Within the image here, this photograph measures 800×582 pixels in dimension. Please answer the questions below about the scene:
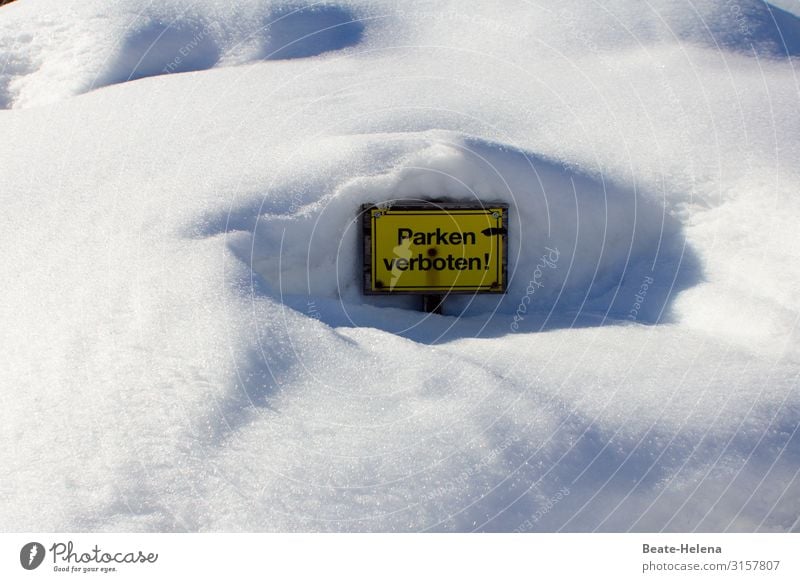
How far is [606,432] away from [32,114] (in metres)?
2.83

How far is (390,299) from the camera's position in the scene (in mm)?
3381

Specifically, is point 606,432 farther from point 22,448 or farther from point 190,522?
point 22,448

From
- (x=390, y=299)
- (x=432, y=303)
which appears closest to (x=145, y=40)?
(x=390, y=299)

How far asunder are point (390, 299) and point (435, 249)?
0.88 ft

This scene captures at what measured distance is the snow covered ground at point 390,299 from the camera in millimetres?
2254

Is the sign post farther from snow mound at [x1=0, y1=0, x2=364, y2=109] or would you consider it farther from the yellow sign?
snow mound at [x1=0, y1=0, x2=364, y2=109]

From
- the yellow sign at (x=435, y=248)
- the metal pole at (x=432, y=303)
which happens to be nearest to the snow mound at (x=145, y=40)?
the yellow sign at (x=435, y=248)

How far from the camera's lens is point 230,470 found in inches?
86.8

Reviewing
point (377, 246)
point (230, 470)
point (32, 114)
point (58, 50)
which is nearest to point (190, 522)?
point (230, 470)

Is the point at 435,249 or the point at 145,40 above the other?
the point at 145,40

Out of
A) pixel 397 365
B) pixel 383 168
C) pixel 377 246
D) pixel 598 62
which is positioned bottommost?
pixel 397 365

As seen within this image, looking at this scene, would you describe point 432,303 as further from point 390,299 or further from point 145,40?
point 145,40

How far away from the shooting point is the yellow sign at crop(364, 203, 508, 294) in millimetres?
3225

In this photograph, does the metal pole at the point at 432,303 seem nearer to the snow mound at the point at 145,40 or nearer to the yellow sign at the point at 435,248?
the yellow sign at the point at 435,248
